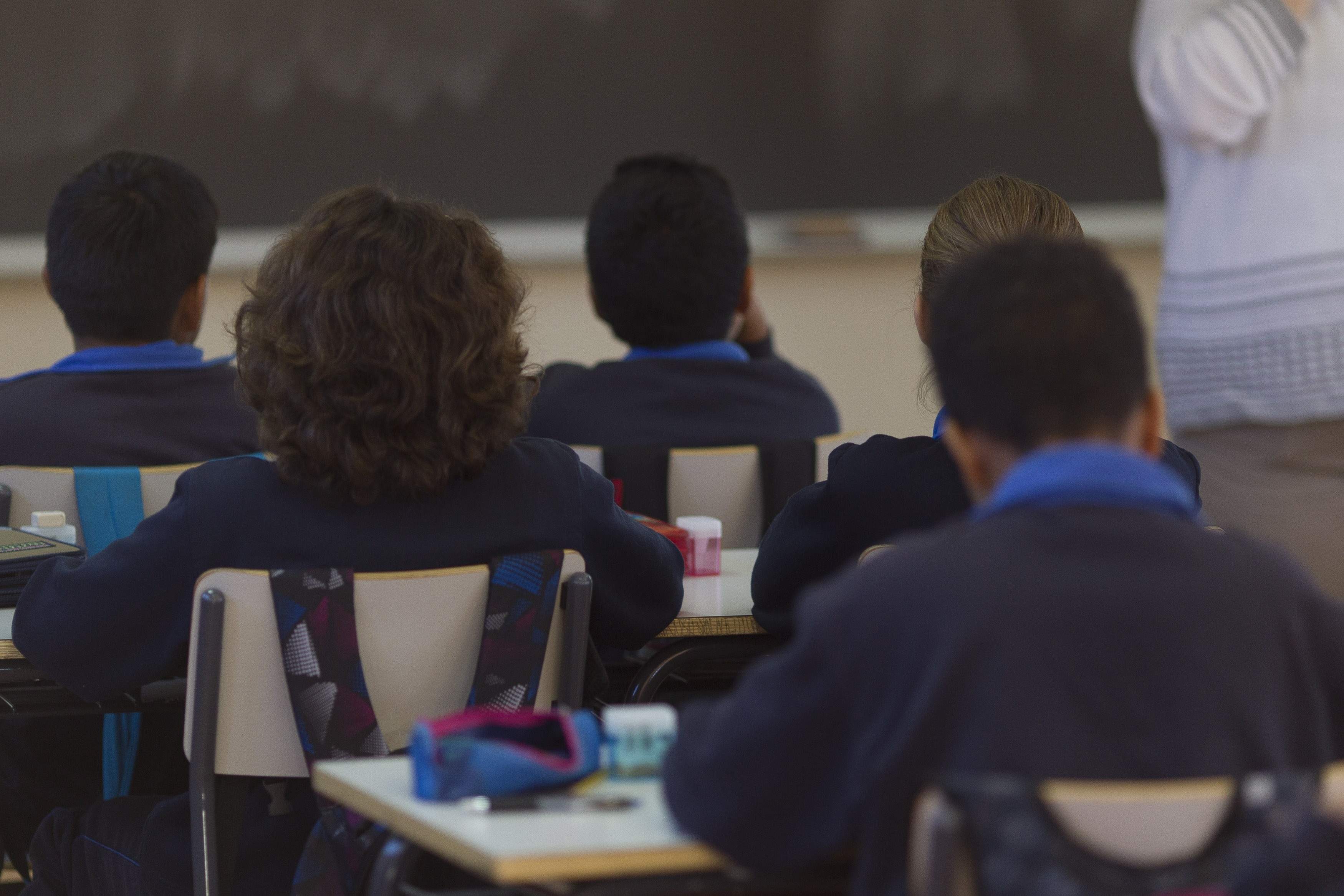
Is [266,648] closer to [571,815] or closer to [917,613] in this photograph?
[571,815]

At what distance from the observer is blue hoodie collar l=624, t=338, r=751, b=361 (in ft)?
9.48

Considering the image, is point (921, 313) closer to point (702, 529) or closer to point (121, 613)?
point (702, 529)

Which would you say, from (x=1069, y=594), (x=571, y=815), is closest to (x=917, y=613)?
(x=1069, y=594)

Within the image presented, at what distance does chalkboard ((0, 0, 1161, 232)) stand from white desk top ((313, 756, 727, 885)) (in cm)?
326

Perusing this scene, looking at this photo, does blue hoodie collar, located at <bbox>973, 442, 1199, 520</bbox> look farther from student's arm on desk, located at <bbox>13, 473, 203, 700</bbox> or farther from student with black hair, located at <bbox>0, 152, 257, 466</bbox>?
student with black hair, located at <bbox>0, 152, 257, 466</bbox>

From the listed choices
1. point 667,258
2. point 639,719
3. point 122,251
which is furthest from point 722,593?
point 122,251

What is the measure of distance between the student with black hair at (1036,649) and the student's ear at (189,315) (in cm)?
190

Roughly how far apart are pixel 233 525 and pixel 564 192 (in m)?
2.94

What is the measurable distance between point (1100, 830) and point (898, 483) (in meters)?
0.88

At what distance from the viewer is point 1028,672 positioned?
94cm

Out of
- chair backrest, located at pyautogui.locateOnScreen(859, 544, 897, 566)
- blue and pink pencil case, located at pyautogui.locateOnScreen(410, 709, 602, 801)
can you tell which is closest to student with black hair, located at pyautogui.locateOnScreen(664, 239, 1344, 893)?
blue and pink pencil case, located at pyautogui.locateOnScreen(410, 709, 602, 801)

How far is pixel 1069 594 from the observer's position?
954 millimetres

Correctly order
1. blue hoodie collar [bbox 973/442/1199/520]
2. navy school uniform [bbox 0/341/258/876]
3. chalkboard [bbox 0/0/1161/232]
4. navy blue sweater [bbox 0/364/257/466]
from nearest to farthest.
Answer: blue hoodie collar [bbox 973/442/1199/520] → navy school uniform [bbox 0/341/258/876] → navy blue sweater [bbox 0/364/257/466] → chalkboard [bbox 0/0/1161/232]

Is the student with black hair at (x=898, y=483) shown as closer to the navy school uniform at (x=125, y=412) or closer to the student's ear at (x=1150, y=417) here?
the student's ear at (x=1150, y=417)
